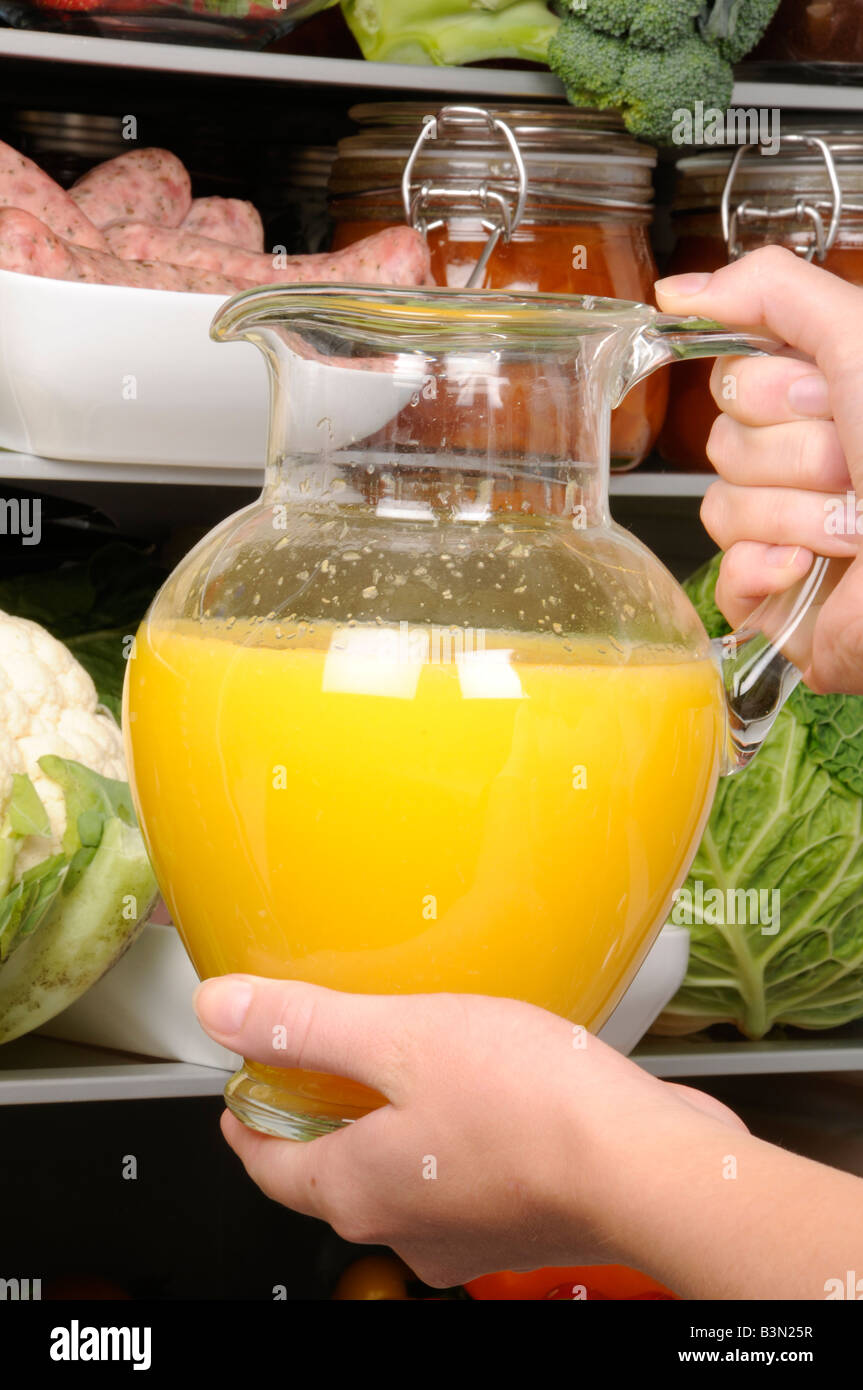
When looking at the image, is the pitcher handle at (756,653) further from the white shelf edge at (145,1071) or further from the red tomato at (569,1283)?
the red tomato at (569,1283)

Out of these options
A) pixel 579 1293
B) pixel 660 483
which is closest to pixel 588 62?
pixel 660 483

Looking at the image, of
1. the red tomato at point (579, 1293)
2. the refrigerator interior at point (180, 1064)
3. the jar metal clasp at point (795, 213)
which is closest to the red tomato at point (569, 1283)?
the red tomato at point (579, 1293)

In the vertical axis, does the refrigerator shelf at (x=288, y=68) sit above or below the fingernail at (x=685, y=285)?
above

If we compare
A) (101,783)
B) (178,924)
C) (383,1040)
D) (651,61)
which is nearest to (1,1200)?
(101,783)

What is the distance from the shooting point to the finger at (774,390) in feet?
2.40

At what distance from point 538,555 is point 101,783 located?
521mm

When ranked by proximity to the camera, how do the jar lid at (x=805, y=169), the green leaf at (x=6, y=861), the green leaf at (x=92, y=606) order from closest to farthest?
1. the green leaf at (x=6, y=861)
2. the jar lid at (x=805, y=169)
3. the green leaf at (x=92, y=606)

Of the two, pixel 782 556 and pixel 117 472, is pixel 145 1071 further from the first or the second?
pixel 782 556

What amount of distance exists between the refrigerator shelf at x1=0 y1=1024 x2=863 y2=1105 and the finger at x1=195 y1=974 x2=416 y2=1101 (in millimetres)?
489

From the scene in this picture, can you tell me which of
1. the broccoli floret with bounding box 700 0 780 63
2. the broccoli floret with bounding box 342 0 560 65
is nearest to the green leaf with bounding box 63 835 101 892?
the broccoli floret with bounding box 342 0 560 65

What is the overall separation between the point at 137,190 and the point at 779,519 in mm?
758

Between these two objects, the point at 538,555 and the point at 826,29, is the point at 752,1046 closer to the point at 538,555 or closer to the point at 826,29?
the point at 538,555

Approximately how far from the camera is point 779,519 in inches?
29.2

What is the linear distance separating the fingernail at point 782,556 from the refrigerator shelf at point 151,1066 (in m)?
0.63
